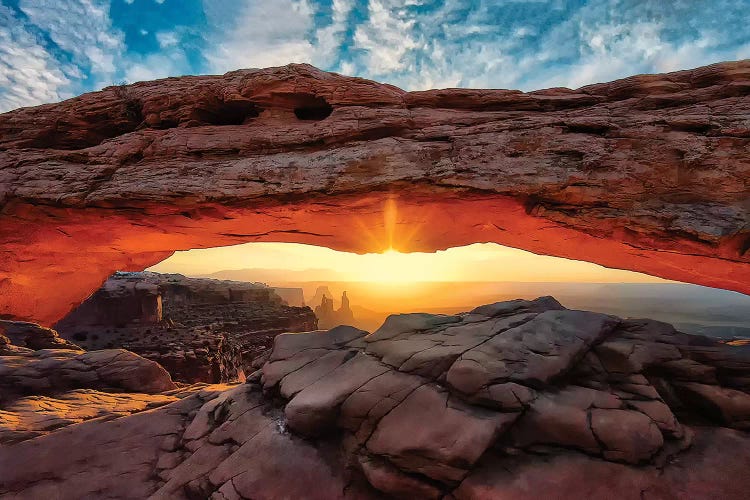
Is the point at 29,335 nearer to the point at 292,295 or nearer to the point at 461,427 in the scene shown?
the point at 461,427

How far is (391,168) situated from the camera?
26.5 ft

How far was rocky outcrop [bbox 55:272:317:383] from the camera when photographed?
21.7 meters

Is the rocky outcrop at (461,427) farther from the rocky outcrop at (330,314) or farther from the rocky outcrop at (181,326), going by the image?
the rocky outcrop at (330,314)

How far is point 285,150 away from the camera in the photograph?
9.03 metres

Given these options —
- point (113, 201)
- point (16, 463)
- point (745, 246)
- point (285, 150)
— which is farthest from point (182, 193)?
point (745, 246)

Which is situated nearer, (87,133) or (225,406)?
(225,406)

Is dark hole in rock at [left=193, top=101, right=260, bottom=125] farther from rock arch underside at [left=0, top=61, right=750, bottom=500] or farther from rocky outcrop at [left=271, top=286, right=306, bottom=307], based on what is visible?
rocky outcrop at [left=271, top=286, right=306, bottom=307]

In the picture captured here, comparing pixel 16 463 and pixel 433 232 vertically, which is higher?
pixel 433 232

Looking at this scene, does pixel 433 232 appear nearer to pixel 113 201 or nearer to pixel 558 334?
pixel 558 334

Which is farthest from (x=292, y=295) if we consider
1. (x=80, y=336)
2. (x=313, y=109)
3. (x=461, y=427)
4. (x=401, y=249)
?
(x=461, y=427)

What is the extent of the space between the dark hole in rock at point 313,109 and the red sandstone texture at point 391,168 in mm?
41

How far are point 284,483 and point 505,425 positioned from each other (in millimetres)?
3310

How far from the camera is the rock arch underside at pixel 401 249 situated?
15.0 feet

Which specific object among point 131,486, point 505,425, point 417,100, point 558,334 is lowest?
point 131,486
